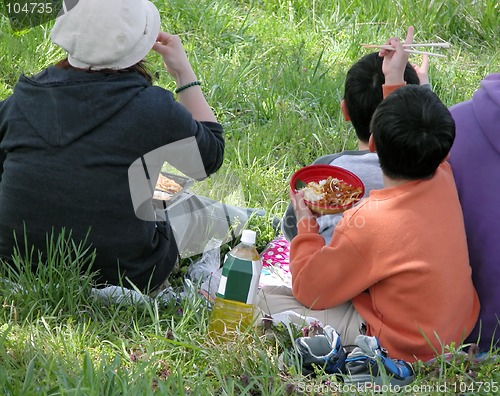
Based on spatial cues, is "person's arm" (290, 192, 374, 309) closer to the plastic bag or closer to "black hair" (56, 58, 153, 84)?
the plastic bag

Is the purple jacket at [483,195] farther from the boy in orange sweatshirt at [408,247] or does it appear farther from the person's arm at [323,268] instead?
the person's arm at [323,268]

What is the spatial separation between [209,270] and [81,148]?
0.87 meters

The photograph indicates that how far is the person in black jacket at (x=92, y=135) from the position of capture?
285cm

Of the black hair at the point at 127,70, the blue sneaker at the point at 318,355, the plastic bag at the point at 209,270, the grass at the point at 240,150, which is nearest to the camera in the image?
the grass at the point at 240,150

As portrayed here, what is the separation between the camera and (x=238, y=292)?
2.94m

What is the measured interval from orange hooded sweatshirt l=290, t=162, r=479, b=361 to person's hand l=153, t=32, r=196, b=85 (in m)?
0.89

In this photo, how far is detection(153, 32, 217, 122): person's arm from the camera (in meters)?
3.26

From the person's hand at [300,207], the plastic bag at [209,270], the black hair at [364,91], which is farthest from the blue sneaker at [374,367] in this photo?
the black hair at [364,91]

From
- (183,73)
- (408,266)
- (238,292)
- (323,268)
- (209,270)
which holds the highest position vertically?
(183,73)

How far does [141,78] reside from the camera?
9.70 ft

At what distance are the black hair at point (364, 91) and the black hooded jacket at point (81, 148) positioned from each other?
0.69 meters

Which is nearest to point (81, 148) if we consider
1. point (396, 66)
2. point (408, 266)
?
point (408, 266)

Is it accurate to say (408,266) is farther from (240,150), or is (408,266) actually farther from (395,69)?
(240,150)

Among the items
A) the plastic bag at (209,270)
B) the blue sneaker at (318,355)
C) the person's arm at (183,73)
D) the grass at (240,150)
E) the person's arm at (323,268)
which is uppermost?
the person's arm at (183,73)
